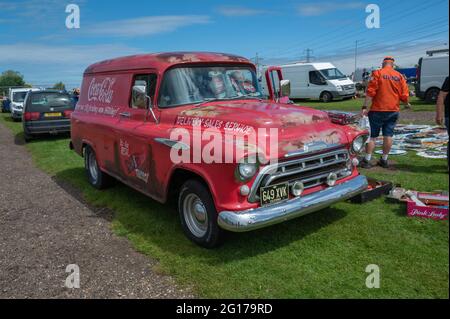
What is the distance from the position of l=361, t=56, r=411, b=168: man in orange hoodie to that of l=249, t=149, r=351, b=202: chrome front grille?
2.76m

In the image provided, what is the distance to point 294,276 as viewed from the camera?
3.43m

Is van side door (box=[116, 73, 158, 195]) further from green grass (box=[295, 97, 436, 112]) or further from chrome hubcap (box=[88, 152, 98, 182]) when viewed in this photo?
green grass (box=[295, 97, 436, 112])

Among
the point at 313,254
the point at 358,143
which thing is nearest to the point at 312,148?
the point at 358,143

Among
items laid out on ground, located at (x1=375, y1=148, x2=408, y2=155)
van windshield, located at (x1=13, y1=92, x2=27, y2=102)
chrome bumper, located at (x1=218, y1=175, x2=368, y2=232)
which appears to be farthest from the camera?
van windshield, located at (x1=13, y1=92, x2=27, y2=102)

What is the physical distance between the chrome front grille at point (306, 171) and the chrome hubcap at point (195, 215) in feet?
2.51

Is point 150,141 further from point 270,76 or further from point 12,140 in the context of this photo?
point 12,140

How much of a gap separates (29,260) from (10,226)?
136 centimetres

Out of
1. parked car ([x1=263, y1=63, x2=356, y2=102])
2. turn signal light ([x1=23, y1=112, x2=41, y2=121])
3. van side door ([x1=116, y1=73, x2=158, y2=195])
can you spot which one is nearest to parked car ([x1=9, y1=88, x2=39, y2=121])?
turn signal light ([x1=23, y1=112, x2=41, y2=121])

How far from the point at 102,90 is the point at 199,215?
3.23 meters

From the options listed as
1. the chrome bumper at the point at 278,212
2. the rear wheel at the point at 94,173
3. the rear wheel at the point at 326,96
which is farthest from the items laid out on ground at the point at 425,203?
the rear wheel at the point at 326,96

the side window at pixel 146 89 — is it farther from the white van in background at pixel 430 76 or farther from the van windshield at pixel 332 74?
the van windshield at pixel 332 74

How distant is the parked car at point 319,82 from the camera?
2220 centimetres

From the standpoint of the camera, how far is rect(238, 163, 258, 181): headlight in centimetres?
339

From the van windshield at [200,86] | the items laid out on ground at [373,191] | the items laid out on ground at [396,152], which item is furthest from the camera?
the items laid out on ground at [396,152]
